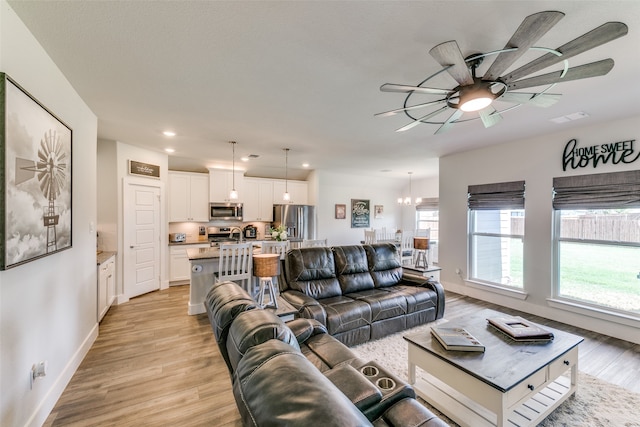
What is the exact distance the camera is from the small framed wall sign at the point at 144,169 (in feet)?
14.8

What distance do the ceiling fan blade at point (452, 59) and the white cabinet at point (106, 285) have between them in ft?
14.2

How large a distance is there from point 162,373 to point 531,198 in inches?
208

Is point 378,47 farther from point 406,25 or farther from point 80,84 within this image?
point 80,84

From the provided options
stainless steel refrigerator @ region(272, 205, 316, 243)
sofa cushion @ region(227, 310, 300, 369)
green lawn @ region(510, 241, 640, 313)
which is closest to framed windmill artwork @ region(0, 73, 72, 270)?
sofa cushion @ region(227, 310, 300, 369)

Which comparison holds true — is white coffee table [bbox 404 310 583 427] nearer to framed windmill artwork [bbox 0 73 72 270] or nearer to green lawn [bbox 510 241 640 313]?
green lawn [bbox 510 241 640 313]

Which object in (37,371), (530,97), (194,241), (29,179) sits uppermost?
(530,97)

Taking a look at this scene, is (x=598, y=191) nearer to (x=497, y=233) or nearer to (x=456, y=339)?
(x=497, y=233)

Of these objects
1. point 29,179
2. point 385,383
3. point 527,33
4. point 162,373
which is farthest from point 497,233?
point 29,179

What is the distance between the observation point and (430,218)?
8.07m

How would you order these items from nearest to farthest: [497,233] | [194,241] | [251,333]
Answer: [251,333], [497,233], [194,241]

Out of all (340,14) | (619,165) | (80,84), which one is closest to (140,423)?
(80,84)

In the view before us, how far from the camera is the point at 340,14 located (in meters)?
1.55

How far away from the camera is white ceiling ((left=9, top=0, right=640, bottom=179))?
60.7 inches

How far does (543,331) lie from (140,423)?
3.22 metres
